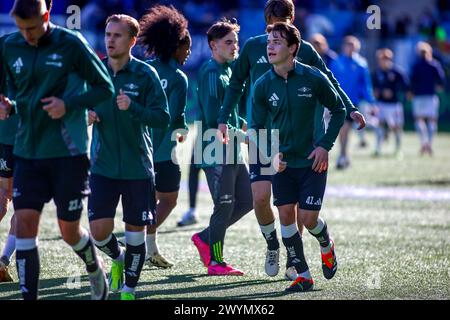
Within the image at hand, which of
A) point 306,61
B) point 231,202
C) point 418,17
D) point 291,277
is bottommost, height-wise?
point 291,277

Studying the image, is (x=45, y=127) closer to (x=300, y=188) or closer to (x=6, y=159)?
(x=6, y=159)

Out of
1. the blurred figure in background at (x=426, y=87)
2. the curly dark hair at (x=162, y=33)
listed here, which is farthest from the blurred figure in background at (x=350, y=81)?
the curly dark hair at (x=162, y=33)

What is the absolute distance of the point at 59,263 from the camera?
939 centimetres

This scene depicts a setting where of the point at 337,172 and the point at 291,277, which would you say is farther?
the point at 337,172

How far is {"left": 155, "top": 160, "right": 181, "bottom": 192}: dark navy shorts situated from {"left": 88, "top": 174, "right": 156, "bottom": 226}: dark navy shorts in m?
1.81

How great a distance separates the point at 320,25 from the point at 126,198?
2674cm

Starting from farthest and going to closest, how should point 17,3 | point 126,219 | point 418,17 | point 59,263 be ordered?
point 418,17, point 59,263, point 126,219, point 17,3

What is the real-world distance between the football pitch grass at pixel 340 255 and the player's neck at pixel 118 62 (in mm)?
1739

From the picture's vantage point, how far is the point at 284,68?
8.12m

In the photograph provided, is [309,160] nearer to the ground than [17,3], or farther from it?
nearer to the ground

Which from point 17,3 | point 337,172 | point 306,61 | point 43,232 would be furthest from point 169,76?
point 337,172

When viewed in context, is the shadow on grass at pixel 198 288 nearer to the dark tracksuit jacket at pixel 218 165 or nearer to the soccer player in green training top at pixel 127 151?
the dark tracksuit jacket at pixel 218 165
